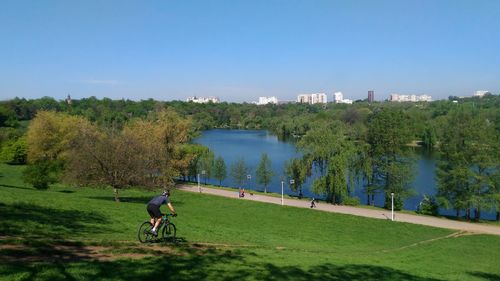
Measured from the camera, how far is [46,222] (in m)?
14.5

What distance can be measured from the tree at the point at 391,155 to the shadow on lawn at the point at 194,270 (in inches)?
1178

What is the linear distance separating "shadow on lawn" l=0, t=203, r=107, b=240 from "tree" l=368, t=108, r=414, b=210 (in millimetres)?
32145

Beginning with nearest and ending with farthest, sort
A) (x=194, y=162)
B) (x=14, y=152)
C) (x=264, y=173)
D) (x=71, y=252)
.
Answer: (x=71, y=252) → (x=264, y=173) → (x=14, y=152) → (x=194, y=162)

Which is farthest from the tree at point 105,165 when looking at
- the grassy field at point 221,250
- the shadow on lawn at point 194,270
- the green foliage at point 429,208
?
the green foliage at point 429,208

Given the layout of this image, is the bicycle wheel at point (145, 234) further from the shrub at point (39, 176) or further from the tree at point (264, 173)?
the tree at point (264, 173)

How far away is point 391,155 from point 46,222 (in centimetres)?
3706

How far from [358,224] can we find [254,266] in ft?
67.8

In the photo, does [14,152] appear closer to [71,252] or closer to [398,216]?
[398,216]

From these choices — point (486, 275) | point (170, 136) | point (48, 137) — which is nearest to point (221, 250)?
point (486, 275)

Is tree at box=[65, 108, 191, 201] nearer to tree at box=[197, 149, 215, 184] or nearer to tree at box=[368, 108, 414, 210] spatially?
tree at box=[368, 108, 414, 210]

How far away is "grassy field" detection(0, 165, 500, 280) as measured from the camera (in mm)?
9477

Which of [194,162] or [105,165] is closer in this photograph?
[105,165]

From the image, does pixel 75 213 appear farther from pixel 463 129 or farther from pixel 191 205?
pixel 463 129

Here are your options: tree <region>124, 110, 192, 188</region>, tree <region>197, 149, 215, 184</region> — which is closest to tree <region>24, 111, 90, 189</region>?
tree <region>124, 110, 192, 188</region>
